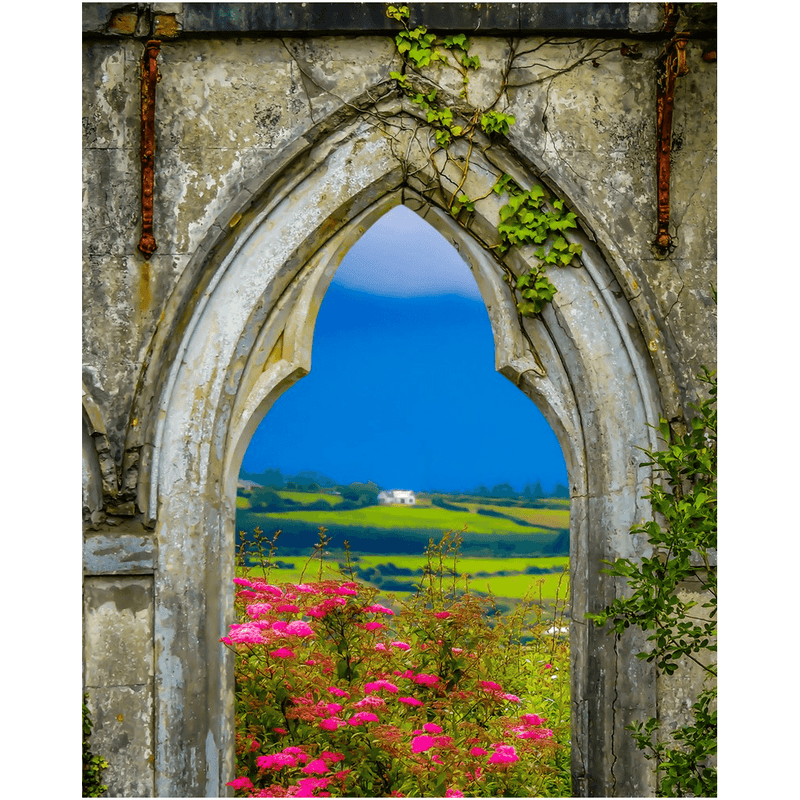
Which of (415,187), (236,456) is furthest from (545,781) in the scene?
(415,187)

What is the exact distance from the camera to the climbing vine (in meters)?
3.59

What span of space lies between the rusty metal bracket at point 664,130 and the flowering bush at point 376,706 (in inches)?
95.5

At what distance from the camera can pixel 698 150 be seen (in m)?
3.67

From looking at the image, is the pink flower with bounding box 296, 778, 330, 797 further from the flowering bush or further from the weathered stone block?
the weathered stone block

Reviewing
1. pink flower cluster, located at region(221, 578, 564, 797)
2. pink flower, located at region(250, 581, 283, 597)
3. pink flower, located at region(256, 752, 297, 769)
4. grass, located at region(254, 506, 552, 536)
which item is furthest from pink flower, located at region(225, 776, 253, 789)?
grass, located at region(254, 506, 552, 536)

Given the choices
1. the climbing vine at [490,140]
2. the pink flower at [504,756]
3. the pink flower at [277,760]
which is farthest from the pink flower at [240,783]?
the climbing vine at [490,140]

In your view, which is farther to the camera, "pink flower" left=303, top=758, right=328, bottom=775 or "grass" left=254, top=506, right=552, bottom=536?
"grass" left=254, top=506, right=552, bottom=536

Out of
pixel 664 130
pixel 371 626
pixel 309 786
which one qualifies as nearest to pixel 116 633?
pixel 309 786

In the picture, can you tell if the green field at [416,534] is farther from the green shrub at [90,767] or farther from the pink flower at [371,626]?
the green shrub at [90,767]

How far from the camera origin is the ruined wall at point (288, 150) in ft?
11.6

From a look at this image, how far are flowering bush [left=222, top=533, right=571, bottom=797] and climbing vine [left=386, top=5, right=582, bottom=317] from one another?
2.03 meters

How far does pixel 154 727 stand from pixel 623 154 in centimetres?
335

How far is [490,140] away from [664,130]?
0.79 metres

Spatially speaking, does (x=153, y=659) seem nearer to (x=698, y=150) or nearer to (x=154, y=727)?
(x=154, y=727)
